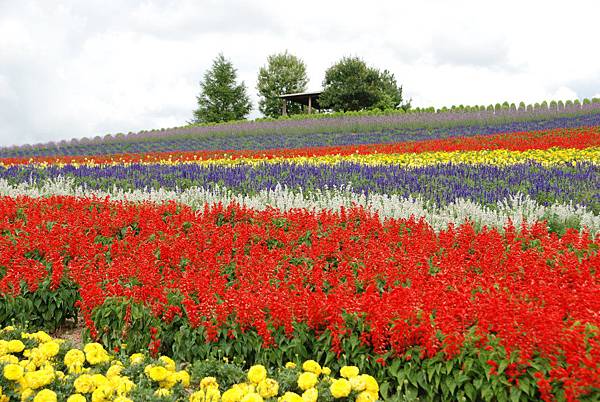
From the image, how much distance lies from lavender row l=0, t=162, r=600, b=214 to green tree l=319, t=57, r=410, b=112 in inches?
1330

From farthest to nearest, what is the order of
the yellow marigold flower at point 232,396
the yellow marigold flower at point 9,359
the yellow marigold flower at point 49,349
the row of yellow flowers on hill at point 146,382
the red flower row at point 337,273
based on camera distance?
the yellow marigold flower at point 49,349
the yellow marigold flower at point 9,359
the red flower row at point 337,273
the row of yellow flowers on hill at point 146,382
the yellow marigold flower at point 232,396

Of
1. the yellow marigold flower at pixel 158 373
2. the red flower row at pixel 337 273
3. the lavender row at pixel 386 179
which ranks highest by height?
the lavender row at pixel 386 179

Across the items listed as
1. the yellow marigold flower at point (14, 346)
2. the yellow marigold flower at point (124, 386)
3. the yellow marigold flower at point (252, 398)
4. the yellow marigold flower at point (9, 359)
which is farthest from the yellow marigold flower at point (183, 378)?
the yellow marigold flower at point (14, 346)

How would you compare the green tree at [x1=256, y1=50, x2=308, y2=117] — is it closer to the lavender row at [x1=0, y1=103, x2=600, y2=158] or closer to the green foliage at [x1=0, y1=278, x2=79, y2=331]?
the lavender row at [x1=0, y1=103, x2=600, y2=158]

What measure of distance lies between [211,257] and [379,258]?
174 centimetres

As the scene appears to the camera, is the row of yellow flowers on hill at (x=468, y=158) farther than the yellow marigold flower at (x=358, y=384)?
Yes

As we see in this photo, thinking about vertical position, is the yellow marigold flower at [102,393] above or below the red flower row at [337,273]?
below

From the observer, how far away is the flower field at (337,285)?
146 inches

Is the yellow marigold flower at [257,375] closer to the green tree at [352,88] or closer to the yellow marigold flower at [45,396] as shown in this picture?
the yellow marigold flower at [45,396]

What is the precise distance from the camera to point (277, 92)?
178 feet

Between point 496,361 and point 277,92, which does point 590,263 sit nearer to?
point 496,361

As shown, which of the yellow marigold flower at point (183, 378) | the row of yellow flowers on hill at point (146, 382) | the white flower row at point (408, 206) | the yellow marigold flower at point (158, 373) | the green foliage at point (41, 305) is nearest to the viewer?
the row of yellow flowers on hill at point (146, 382)

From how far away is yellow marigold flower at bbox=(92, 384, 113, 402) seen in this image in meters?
Answer: 3.43

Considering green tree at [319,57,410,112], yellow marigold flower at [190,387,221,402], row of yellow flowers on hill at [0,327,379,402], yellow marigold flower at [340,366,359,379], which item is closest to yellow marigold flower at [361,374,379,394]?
row of yellow flowers on hill at [0,327,379,402]
